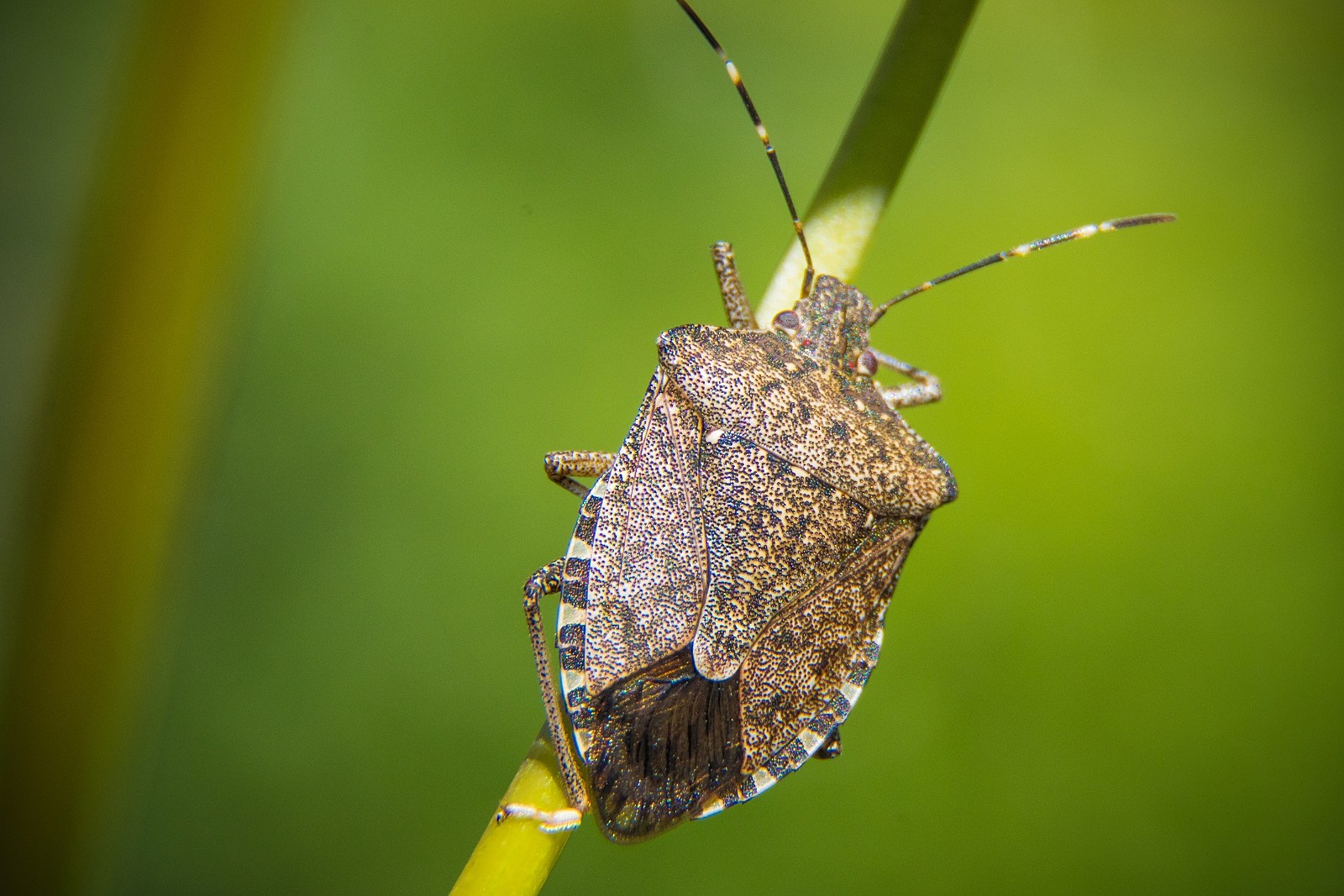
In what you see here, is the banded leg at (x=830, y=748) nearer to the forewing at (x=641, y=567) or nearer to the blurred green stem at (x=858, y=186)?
the forewing at (x=641, y=567)

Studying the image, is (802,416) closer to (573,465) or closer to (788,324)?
(788,324)

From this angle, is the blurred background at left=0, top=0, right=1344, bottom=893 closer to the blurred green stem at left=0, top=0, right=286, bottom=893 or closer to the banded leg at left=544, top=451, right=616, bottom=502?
the banded leg at left=544, top=451, right=616, bottom=502

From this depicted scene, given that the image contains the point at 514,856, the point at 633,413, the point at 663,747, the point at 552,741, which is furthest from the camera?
the point at 633,413

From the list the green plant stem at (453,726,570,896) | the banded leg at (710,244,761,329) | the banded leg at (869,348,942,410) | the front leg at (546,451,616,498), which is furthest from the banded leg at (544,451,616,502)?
the green plant stem at (453,726,570,896)

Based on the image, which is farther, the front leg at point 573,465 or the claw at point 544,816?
the front leg at point 573,465

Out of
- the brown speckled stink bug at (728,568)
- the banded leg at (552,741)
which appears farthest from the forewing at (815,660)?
the banded leg at (552,741)

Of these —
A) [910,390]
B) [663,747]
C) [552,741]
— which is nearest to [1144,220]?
[910,390]

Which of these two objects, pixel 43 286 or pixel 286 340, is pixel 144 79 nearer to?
pixel 286 340
